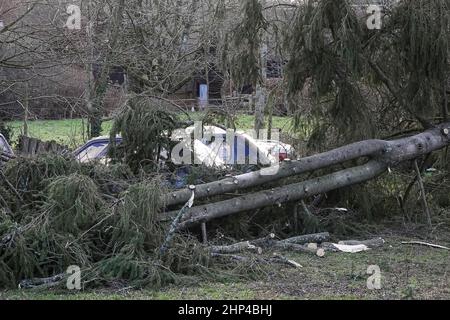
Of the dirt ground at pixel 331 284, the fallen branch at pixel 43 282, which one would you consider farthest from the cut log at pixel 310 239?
the fallen branch at pixel 43 282

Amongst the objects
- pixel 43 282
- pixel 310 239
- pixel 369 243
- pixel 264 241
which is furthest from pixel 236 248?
pixel 43 282

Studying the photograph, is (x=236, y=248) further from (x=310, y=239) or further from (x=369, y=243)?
(x=369, y=243)

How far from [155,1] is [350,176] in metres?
8.77

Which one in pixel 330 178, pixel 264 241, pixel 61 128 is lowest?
pixel 264 241

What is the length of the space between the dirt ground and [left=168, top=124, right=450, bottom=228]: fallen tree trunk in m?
1.08

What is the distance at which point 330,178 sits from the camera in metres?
9.70

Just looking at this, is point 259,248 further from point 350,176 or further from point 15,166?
point 15,166

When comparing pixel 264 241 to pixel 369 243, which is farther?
pixel 369 243

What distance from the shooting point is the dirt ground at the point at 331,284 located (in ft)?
20.5

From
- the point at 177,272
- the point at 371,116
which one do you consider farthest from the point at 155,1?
the point at 177,272

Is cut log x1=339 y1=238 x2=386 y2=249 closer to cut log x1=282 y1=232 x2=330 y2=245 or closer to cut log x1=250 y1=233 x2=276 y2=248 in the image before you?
cut log x1=282 y1=232 x2=330 y2=245

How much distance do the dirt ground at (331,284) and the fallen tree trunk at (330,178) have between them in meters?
1.08

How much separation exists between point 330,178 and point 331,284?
10.1ft

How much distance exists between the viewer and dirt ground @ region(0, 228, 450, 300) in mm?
6246
